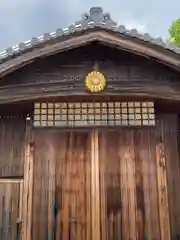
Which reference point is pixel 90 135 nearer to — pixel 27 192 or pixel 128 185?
pixel 128 185

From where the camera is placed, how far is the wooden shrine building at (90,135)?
20.9ft

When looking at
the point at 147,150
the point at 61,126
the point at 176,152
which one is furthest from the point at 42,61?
the point at 176,152

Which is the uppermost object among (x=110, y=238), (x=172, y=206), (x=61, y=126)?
(x=61, y=126)

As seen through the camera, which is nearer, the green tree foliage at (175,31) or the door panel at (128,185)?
the door panel at (128,185)

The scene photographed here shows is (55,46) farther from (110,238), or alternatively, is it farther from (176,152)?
(110,238)

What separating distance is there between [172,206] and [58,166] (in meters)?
2.08

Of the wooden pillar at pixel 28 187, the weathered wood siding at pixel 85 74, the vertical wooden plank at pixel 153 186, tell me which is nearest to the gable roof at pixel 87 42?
the weathered wood siding at pixel 85 74

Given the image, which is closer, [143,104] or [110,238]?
[110,238]

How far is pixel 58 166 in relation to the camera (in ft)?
21.9

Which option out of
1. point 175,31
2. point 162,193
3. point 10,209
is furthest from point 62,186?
point 175,31

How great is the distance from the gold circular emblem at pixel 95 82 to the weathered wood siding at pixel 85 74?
101mm

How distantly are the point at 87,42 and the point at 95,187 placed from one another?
2.43 m

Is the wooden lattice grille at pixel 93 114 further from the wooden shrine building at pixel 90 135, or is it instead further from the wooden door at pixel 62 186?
the wooden door at pixel 62 186

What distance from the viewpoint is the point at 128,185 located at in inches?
258
